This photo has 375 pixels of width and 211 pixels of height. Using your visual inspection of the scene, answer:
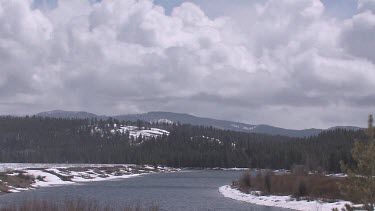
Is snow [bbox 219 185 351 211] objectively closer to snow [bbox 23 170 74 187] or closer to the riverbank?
the riverbank

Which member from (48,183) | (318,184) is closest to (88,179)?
(48,183)

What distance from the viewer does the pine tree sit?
22.7m

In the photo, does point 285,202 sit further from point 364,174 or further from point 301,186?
point 364,174

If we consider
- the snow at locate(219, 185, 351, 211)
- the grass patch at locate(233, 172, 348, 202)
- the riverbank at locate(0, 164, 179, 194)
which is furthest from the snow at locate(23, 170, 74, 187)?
the snow at locate(219, 185, 351, 211)

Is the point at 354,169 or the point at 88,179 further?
the point at 88,179

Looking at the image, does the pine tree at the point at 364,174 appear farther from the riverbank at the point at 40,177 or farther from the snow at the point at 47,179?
the snow at the point at 47,179

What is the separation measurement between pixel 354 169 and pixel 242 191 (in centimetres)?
5105

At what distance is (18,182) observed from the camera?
3460 inches

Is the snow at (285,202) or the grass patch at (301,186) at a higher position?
the grass patch at (301,186)

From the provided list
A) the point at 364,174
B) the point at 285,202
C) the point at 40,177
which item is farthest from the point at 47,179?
the point at 364,174

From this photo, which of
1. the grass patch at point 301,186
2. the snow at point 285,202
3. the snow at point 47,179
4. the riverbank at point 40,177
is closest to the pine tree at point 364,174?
the snow at point 285,202

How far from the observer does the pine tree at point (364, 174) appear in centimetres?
2270

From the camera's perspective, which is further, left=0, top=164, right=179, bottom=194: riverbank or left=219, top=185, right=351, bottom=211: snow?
left=0, top=164, right=179, bottom=194: riverbank

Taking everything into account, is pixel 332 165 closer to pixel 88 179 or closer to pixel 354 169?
pixel 88 179
